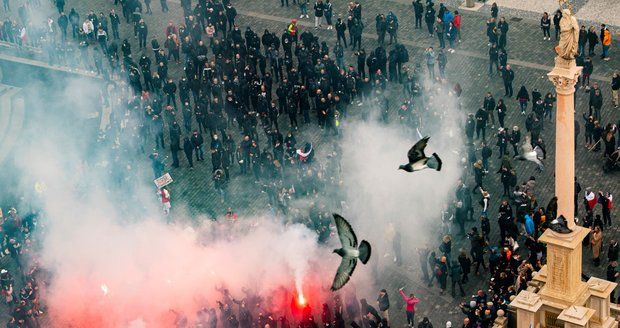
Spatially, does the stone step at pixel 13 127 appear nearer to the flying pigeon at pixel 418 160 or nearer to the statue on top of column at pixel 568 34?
the flying pigeon at pixel 418 160

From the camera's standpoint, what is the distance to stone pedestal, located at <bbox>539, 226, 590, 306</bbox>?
40.7 metres

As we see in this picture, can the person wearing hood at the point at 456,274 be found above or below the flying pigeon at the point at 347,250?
below

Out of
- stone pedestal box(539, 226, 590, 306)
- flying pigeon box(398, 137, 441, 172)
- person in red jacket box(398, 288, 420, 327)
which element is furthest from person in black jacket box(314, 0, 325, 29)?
flying pigeon box(398, 137, 441, 172)

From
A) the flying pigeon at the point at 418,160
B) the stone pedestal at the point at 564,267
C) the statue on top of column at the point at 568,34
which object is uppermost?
the statue on top of column at the point at 568,34

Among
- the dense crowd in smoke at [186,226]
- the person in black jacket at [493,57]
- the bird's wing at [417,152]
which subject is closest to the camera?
the bird's wing at [417,152]

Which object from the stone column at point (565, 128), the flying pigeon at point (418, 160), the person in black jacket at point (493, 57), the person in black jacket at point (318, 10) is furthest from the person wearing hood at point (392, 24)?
the flying pigeon at point (418, 160)

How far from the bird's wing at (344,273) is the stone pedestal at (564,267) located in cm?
743

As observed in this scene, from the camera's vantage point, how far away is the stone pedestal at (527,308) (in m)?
41.5

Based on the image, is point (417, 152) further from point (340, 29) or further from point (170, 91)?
point (340, 29)

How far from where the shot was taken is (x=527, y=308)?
136 ft

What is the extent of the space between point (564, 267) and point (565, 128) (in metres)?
3.86

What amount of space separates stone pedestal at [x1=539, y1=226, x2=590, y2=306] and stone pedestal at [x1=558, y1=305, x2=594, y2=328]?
1.34 feet

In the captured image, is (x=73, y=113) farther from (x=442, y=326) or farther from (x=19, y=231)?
(x=442, y=326)

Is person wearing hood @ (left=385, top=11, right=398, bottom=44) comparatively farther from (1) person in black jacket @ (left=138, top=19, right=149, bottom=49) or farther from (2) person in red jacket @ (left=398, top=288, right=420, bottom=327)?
(2) person in red jacket @ (left=398, top=288, right=420, bottom=327)
